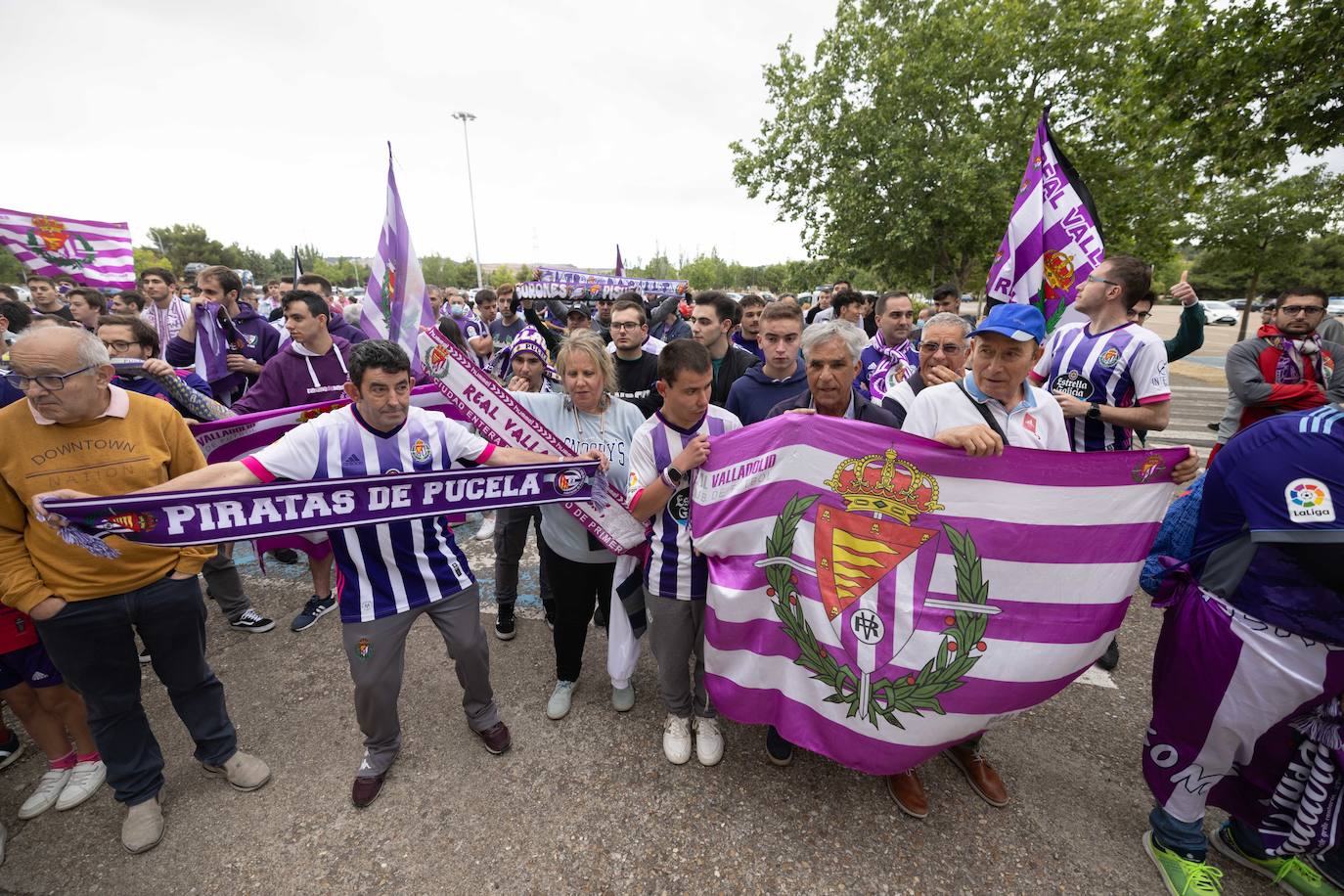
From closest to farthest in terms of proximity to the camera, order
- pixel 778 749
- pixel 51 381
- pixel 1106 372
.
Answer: pixel 51 381
pixel 778 749
pixel 1106 372

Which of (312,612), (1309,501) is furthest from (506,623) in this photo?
(1309,501)

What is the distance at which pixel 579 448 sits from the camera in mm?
3271

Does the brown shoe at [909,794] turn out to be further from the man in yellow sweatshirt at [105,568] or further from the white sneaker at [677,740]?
the man in yellow sweatshirt at [105,568]

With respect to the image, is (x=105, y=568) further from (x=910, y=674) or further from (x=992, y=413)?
(x=992, y=413)

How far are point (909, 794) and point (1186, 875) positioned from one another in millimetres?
1075

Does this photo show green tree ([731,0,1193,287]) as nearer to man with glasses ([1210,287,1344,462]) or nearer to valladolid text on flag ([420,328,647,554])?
man with glasses ([1210,287,1344,462])

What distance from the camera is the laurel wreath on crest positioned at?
237 centimetres

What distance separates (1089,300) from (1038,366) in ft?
1.66

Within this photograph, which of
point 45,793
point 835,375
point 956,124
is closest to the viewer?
point 835,375

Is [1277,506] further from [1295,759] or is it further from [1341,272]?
[1341,272]

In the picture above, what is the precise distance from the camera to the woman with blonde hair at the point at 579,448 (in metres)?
3.15

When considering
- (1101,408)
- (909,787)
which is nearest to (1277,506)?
(1101,408)

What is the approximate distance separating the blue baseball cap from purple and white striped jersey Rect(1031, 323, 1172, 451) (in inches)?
54.3

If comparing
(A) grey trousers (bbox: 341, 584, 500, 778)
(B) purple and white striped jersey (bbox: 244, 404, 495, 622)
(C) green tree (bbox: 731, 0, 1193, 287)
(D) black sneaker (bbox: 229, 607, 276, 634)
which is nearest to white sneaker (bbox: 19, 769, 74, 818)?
(D) black sneaker (bbox: 229, 607, 276, 634)
